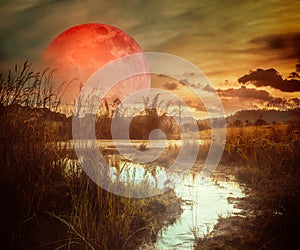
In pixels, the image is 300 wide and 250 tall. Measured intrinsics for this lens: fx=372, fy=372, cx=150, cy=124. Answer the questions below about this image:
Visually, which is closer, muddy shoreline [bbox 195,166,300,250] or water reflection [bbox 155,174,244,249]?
muddy shoreline [bbox 195,166,300,250]

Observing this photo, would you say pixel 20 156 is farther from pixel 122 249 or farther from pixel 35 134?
pixel 122 249

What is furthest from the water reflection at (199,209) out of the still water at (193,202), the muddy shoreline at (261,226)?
the muddy shoreline at (261,226)

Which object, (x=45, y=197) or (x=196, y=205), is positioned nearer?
(x=45, y=197)

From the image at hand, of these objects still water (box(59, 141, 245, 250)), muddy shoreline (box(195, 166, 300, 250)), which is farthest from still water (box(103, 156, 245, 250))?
muddy shoreline (box(195, 166, 300, 250))

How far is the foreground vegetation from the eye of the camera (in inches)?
122

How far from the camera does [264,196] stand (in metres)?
4.66

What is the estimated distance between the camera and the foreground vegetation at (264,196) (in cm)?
310

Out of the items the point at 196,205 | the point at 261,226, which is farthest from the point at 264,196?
the point at 261,226

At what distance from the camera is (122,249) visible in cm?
302

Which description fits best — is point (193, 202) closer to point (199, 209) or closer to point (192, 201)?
point (192, 201)

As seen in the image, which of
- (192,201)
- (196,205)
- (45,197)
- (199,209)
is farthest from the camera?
(192,201)

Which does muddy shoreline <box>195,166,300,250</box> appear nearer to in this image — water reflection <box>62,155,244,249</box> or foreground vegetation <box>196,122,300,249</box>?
foreground vegetation <box>196,122,300,249</box>

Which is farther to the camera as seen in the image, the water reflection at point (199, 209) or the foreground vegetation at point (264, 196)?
the water reflection at point (199, 209)

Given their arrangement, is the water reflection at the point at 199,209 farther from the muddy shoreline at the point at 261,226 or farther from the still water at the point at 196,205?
the muddy shoreline at the point at 261,226
